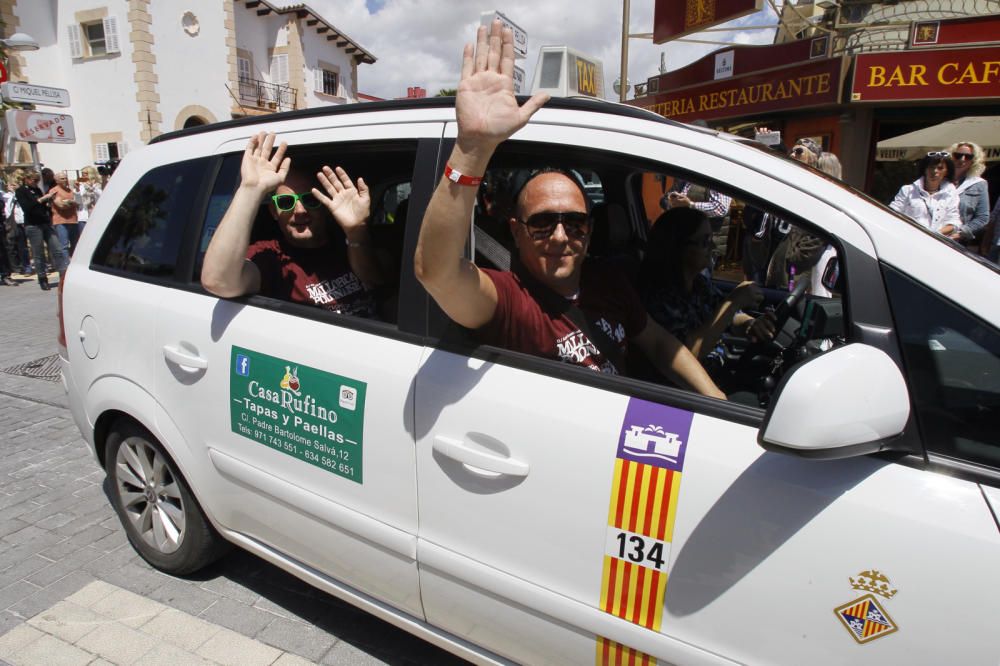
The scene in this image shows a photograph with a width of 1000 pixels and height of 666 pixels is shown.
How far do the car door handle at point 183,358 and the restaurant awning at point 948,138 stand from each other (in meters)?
10.2

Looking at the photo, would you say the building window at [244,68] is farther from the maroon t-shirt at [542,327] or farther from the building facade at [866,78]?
the maroon t-shirt at [542,327]

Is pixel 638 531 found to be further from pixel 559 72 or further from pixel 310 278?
pixel 310 278

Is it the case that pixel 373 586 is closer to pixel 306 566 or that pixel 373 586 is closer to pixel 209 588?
pixel 306 566

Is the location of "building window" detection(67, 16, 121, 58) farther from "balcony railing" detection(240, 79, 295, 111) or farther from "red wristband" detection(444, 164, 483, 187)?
"red wristband" detection(444, 164, 483, 187)

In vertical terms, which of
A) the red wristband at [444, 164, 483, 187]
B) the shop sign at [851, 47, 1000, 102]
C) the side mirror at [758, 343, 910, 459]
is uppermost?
the shop sign at [851, 47, 1000, 102]

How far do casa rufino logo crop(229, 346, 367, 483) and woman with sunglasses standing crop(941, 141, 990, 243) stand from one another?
5.96 meters

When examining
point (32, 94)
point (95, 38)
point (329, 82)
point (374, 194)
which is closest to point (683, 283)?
point (374, 194)

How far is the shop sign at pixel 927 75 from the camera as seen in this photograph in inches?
344

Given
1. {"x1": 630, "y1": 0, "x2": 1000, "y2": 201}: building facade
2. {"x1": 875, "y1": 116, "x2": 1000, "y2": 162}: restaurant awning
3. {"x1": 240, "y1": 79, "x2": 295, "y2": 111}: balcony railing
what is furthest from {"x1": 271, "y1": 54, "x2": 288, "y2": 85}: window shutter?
{"x1": 875, "y1": 116, "x2": 1000, "y2": 162}: restaurant awning

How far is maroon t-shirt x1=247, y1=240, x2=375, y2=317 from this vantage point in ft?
7.32

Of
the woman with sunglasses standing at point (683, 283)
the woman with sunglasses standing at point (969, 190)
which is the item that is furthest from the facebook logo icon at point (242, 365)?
the woman with sunglasses standing at point (969, 190)

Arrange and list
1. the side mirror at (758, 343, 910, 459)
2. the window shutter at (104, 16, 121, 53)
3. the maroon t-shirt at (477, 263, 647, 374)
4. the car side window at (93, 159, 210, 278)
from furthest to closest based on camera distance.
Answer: the window shutter at (104, 16, 121, 53) → the car side window at (93, 159, 210, 278) → the maroon t-shirt at (477, 263, 647, 374) → the side mirror at (758, 343, 910, 459)

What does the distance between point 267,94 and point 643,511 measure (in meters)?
29.7

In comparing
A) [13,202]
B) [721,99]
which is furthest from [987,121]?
[13,202]
